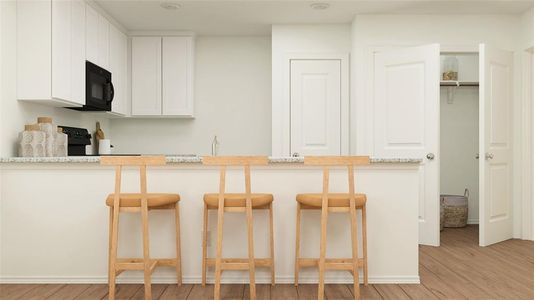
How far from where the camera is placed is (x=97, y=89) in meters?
4.27

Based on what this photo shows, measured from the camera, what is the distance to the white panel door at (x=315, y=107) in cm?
503

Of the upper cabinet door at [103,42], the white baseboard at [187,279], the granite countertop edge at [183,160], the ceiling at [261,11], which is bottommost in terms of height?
the white baseboard at [187,279]

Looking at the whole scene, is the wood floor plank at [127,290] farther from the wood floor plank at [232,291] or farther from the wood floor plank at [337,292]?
the wood floor plank at [337,292]

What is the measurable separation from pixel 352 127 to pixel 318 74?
28.9 inches

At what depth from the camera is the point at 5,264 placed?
10.3ft

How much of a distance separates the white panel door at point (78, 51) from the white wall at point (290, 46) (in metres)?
2.05

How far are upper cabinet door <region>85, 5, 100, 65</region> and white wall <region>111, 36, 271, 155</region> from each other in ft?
4.49

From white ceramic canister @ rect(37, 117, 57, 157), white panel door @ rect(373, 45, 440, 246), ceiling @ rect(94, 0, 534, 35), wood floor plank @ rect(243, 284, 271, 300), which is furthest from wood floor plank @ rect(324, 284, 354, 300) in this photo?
ceiling @ rect(94, 0, 534, 35)

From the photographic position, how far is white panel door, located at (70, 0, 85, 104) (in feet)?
12.5

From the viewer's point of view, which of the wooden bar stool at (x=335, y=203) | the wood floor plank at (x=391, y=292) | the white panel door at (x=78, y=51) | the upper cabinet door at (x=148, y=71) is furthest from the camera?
the upper cabinet door at (x=148, y=71)

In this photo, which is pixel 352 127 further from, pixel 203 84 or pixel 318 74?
pixel 203 84

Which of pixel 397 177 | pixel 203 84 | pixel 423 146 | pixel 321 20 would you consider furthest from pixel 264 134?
pixel 397 177

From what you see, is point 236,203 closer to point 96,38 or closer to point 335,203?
point 335,203

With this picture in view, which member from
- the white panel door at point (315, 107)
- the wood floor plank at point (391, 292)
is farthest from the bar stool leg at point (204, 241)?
the white panel door at point (315, 107)
